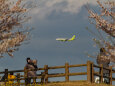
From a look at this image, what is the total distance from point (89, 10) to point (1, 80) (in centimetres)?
1051

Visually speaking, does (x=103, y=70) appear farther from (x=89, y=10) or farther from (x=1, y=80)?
(x=1, y=80)

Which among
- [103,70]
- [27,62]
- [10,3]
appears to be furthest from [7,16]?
[103,70]

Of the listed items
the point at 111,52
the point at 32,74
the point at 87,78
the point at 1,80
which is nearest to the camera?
the point at 111,52

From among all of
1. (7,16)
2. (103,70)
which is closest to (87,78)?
(103,70)

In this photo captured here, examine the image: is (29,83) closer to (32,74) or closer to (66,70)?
(32,74)

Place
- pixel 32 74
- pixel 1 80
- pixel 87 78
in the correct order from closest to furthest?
1. pixel 87 78
2. pixel 32 74
3. pixel 1 80

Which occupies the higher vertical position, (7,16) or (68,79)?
(7,16)

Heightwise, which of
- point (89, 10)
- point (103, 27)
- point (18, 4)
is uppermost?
point (18, 4)

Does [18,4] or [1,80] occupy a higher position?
[18,4]

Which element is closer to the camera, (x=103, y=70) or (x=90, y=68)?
(x=90, y=68)

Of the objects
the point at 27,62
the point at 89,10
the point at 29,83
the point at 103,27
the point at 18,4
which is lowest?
the point at 29,83

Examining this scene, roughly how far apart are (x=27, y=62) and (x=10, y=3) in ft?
15.3

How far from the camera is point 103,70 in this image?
21.2 m

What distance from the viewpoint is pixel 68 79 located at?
764 inches
